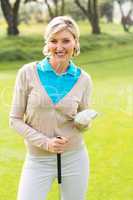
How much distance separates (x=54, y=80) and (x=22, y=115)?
0.27 meters

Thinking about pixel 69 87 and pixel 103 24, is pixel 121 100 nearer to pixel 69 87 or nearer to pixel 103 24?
pixel 69 87

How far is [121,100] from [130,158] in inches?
159

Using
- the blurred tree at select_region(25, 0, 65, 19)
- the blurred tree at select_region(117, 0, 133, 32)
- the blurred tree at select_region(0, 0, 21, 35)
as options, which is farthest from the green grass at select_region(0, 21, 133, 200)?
the blurred tree at select_region(117, 0, 133, 32)

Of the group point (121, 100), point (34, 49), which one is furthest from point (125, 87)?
point (34, 49)

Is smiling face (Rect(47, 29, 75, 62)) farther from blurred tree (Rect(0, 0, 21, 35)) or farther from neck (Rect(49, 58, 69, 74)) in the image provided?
blurred tree (Rect(0, 0, 21, 35))

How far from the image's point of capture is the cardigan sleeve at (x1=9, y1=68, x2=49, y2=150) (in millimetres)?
3031

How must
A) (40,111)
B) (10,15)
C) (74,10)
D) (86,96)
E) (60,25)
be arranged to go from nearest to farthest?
(60,25) < (40,111) < (86,96) < (10,15) < (74,10)

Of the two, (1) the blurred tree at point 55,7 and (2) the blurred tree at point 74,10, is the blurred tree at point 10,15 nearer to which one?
(1) the blurred tree at point 55,7

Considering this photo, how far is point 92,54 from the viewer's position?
21469mm

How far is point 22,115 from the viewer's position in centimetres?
313

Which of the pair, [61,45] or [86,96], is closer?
[61,45]

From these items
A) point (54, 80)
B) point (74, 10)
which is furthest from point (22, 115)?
point (74, 10)

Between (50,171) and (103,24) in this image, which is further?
(103,24)

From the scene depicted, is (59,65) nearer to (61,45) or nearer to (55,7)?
(61,45)
